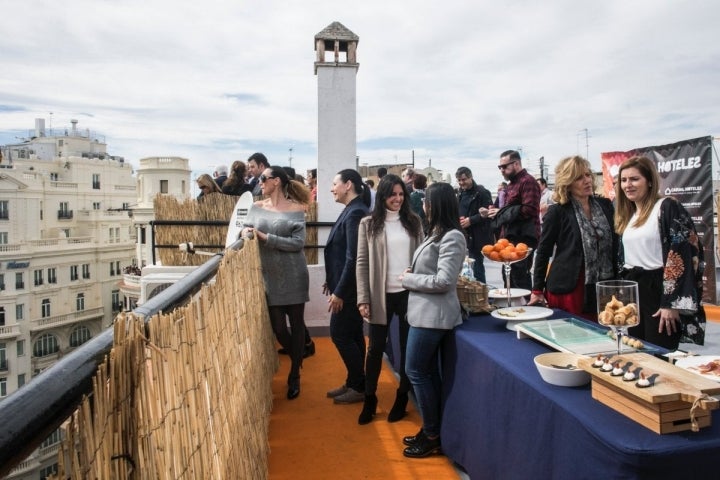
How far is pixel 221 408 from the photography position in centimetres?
193

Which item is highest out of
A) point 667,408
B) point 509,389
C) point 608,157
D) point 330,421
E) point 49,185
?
point 49,185

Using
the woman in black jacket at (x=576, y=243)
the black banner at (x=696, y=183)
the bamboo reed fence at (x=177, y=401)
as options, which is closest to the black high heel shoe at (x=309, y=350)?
the bamboo reed fence at (x=177, y=401)

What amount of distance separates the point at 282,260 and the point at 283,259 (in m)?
0.01

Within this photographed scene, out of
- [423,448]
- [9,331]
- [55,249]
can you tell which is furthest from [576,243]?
[55,249]

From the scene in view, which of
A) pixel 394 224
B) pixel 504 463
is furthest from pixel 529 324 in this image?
pixel 394 224

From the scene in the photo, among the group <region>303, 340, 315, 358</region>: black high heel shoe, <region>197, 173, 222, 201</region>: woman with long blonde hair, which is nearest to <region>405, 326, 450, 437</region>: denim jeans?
<region>303, 340, 315, 358</region>: black high heel shoe

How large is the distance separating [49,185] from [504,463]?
52192 mm

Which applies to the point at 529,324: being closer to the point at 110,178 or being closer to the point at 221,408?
the point at 221,408

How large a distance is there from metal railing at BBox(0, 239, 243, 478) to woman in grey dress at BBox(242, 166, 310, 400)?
2975mm

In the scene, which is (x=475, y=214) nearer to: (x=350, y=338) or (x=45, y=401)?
(x=350, y=338)

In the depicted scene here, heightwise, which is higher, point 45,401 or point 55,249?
point 45,401

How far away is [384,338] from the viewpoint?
3514 millimetres

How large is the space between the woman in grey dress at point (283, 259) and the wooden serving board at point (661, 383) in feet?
8.53

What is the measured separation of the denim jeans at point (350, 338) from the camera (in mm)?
3834
